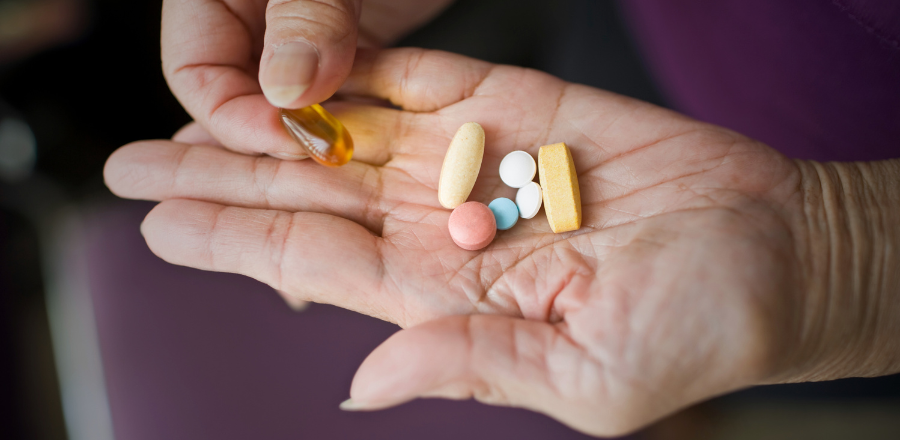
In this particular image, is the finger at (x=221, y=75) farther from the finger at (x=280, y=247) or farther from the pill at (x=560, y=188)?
the pill at (x=560, y=188)

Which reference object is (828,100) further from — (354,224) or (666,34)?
(354,224)

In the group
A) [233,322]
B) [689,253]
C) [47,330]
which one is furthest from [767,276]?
[47,330]

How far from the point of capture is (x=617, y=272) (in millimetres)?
1245

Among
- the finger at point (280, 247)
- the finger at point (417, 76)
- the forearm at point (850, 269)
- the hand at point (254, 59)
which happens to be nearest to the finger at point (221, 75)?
the hand at point (254, 59)

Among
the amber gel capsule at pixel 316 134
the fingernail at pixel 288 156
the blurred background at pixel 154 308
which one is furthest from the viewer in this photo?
the blurred background at pixel 154 308

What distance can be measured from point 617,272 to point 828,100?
3.17 feet

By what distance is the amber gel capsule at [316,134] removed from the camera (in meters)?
1.54

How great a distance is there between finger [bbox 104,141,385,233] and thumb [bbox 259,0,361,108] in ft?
0.87

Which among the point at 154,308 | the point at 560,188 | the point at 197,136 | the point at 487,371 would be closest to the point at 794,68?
the point at 560,188

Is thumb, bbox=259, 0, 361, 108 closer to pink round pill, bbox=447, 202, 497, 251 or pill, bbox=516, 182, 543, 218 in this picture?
pink round pill, bbox=447, 202, 497, 251

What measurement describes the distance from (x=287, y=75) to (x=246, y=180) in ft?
1.37

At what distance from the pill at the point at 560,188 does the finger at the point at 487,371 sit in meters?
0.40

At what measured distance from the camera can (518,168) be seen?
1649 mm

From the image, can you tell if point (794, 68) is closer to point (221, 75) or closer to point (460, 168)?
point (460, 168)
